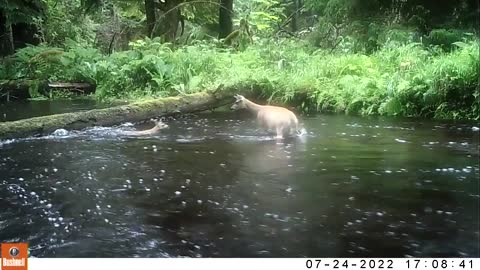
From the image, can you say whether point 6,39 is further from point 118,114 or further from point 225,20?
point 118,114

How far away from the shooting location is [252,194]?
70.6 inches

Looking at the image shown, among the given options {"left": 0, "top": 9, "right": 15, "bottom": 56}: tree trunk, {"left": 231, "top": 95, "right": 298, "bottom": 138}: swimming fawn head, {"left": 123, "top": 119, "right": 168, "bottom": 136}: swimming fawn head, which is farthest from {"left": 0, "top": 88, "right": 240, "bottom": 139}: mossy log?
{"left": 0, "top": 9, "right": 15, "bottom": 56}: tree trunk

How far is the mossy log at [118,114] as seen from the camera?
285 cm

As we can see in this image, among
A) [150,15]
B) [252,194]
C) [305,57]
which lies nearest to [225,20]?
[150,15]

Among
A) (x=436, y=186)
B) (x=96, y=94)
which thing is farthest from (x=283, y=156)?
(x=96, y=94)

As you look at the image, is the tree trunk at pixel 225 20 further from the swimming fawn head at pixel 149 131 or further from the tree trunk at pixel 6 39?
the swimming fawn head at pixel 149 131

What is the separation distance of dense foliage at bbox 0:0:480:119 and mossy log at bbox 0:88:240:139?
0.52 ft

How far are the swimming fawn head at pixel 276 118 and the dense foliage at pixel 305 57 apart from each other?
260mm

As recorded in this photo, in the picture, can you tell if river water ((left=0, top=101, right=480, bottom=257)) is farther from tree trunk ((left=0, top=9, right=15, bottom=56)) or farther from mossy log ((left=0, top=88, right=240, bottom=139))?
tree trunk ((left=0, top=9, right=15, bottom=56))

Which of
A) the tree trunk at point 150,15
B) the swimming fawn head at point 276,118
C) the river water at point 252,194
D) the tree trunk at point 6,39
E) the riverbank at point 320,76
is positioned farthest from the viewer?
the tree trunk at point 6,39

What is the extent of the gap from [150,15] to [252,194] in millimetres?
4880

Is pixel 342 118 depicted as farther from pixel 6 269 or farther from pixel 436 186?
pixel 6 269

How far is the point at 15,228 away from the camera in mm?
1543

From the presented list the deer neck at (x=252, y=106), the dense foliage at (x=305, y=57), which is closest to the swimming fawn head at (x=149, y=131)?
the deer neck at (x=252, y=106)
